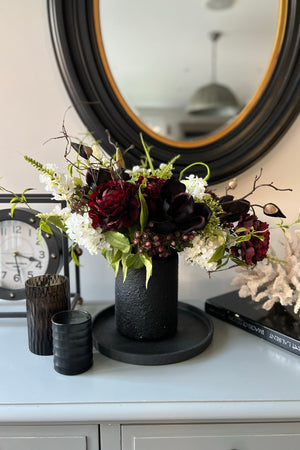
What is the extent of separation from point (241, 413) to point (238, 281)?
1.16ft

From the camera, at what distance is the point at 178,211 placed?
2.16 feet

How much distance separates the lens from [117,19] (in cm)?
95

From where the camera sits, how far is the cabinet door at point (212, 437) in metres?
0.64

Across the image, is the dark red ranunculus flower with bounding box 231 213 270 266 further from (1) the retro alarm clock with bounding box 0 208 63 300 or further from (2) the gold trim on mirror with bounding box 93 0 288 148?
(1) the retro alarm clock with bounding box 0 208 63 300

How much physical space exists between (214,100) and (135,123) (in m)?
0.23

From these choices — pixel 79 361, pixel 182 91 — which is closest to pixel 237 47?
pixel 182 91

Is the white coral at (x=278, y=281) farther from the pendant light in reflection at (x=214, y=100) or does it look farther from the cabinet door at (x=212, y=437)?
the pendant light in reflection at (x=214, y=100)

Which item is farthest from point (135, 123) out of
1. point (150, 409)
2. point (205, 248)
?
point (150, 409)

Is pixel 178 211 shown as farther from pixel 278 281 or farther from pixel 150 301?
pixel 278 281

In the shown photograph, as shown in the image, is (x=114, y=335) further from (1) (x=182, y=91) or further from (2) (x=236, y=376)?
(1) (x=182, y=91)

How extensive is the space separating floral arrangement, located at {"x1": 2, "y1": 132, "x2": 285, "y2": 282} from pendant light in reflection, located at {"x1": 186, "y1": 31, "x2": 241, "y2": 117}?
13.3 inches

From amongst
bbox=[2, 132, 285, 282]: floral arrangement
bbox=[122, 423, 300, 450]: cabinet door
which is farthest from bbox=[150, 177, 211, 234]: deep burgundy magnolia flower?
bbox=[122, 423, 300, 450]: cabinet door

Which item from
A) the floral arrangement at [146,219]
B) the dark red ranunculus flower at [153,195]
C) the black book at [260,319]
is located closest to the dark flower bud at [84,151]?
the floral arrangement at [146,219]

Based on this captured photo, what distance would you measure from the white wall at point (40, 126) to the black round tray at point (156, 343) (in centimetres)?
19
